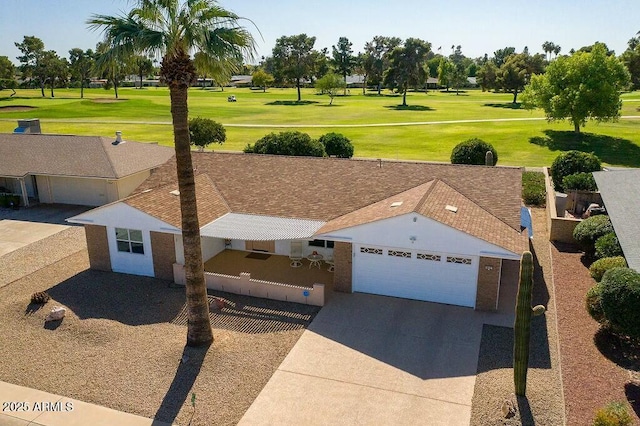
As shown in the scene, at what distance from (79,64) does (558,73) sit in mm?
120923

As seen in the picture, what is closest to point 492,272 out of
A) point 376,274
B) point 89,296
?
point 376,274

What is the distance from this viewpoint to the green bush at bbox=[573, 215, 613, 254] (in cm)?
2253

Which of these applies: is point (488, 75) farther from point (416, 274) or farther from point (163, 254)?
point (163, 254)

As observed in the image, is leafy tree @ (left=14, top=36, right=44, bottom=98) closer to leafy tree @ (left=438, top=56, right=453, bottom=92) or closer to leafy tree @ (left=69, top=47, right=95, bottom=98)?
leafy tree @ (left=69, top=47, right=95, bottom=98)

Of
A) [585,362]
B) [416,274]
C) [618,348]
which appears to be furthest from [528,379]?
[416,274]

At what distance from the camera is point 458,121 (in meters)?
75.9

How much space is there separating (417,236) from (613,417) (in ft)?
28.0

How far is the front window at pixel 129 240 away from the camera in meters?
21.5

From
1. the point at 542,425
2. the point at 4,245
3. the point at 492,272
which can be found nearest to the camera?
the point at 542,425

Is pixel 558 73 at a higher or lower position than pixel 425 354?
higher

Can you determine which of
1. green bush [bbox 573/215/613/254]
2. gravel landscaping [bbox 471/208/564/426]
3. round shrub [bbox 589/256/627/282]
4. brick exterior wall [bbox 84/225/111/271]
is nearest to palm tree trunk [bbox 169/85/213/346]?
brick exterior wall [bbox 84/225/111/271]

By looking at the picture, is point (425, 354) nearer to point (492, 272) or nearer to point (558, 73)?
point (492, 272)

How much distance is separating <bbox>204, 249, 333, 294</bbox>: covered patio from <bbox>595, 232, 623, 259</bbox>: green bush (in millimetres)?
10962

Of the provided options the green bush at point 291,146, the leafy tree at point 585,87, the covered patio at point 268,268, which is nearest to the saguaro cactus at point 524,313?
the covered patio at point 268,268
